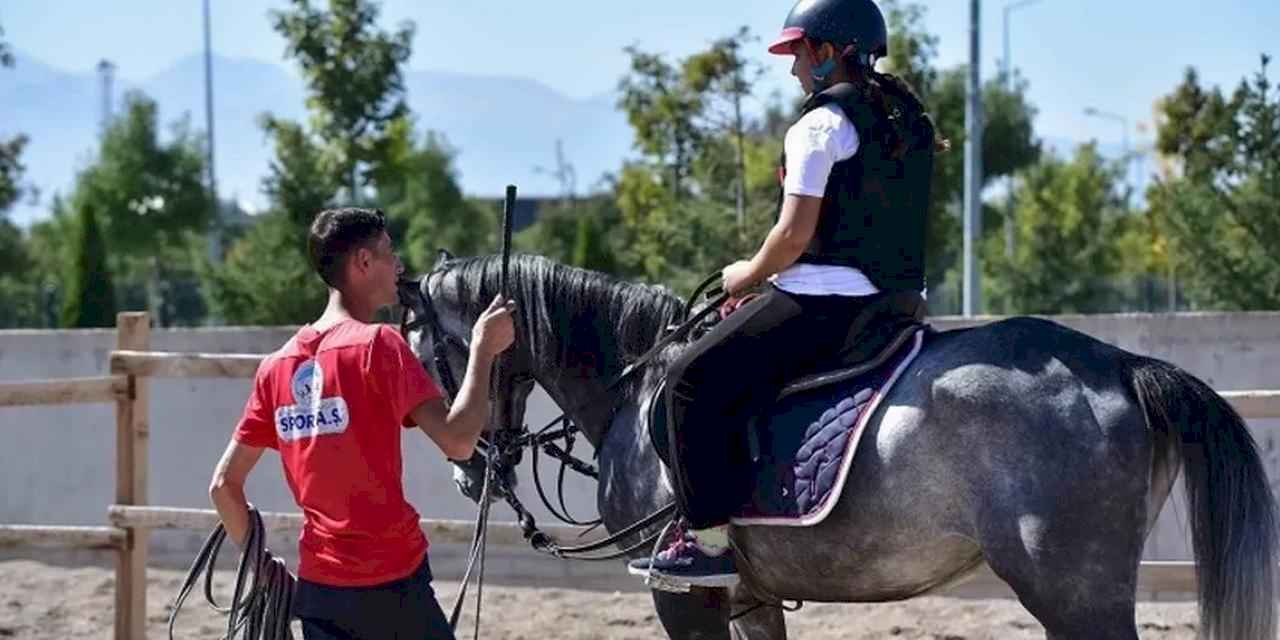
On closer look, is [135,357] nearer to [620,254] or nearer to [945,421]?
[945,421]

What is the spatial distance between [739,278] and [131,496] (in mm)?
4467

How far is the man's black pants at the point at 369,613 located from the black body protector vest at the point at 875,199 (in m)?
1.44

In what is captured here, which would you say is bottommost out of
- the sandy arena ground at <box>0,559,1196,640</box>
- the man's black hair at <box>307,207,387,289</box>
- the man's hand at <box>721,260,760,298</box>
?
the sandy arena ground at <box>0,559,1196,640</box>

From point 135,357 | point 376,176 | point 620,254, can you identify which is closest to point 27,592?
point 135,357

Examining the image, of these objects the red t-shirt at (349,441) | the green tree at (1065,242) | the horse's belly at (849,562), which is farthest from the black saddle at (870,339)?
the green tree at (1065,242)

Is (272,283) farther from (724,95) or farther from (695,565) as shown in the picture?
(695,565)

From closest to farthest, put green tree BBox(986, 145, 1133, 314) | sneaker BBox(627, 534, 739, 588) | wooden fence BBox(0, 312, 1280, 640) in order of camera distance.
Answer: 1. sneaker BBox(627, 534, 739, 588)
2. wooden fence BBox(0, 312, 1280, 640)
3. green tree BBox(986, 145, 1133, 314)

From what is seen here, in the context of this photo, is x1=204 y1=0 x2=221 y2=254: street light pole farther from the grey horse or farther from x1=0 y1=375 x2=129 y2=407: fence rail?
the grey horse

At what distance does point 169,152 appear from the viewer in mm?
37812

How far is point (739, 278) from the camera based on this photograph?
498 cm

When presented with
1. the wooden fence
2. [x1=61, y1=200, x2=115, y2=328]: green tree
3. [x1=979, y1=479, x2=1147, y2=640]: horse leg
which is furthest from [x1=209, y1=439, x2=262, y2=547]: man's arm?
[x1=61, y1=200, x2=115, y2=328]: green tree

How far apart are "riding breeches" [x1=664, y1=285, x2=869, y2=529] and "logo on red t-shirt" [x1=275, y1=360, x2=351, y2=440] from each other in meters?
1.05

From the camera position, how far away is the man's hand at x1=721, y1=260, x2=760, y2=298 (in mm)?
4918

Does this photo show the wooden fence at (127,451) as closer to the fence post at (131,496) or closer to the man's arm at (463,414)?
the fence post at (131,496)
